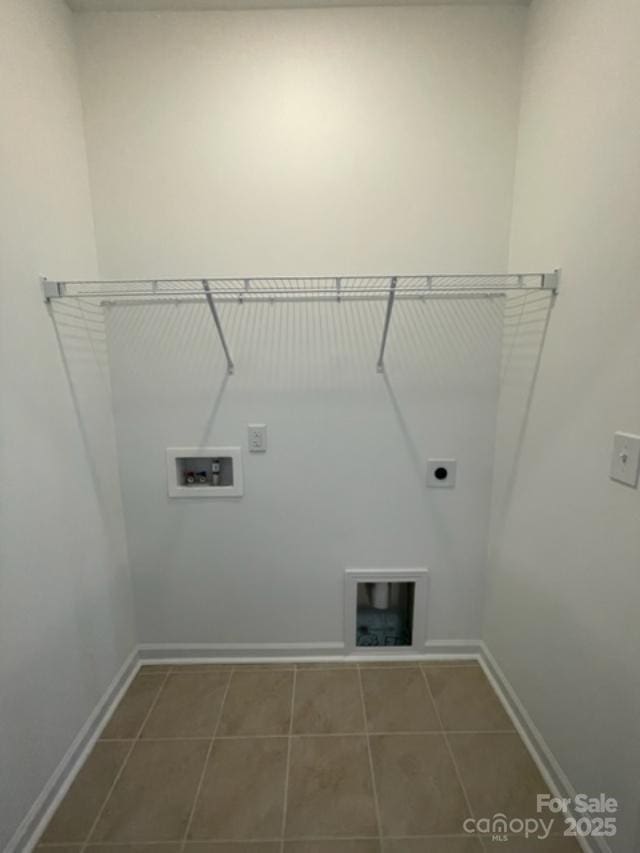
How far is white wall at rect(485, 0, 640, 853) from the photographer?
2.91 ft

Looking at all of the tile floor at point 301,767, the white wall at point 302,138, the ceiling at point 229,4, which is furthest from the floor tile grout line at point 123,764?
the ceiling at point 229,4

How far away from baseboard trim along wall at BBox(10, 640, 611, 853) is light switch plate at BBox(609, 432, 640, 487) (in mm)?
1008

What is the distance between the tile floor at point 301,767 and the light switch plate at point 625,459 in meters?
1.11

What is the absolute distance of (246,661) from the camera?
5.41 ft

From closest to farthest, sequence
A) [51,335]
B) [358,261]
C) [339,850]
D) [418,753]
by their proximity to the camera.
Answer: [339,850], [51,335], [418,753], [358,261]

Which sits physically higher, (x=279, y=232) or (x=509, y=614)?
(x=279, y=232)

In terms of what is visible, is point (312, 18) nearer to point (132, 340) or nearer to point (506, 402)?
point (132, 340)

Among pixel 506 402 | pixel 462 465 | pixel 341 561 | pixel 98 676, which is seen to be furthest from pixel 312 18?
pixel 98 676

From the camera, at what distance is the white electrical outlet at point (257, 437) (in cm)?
147

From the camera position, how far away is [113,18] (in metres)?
1.24

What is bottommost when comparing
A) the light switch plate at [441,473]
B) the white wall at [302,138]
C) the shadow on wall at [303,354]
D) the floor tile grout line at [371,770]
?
the floor tile grout line at [371,770]

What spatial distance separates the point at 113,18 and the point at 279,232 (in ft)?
3.01

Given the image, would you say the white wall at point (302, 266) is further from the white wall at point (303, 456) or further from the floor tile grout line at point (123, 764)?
the floor tile grout line at point (123, 764)

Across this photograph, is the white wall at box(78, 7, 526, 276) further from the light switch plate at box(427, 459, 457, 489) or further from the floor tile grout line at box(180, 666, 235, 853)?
the floor tile grout line at box(180, 666, 235, 853)
